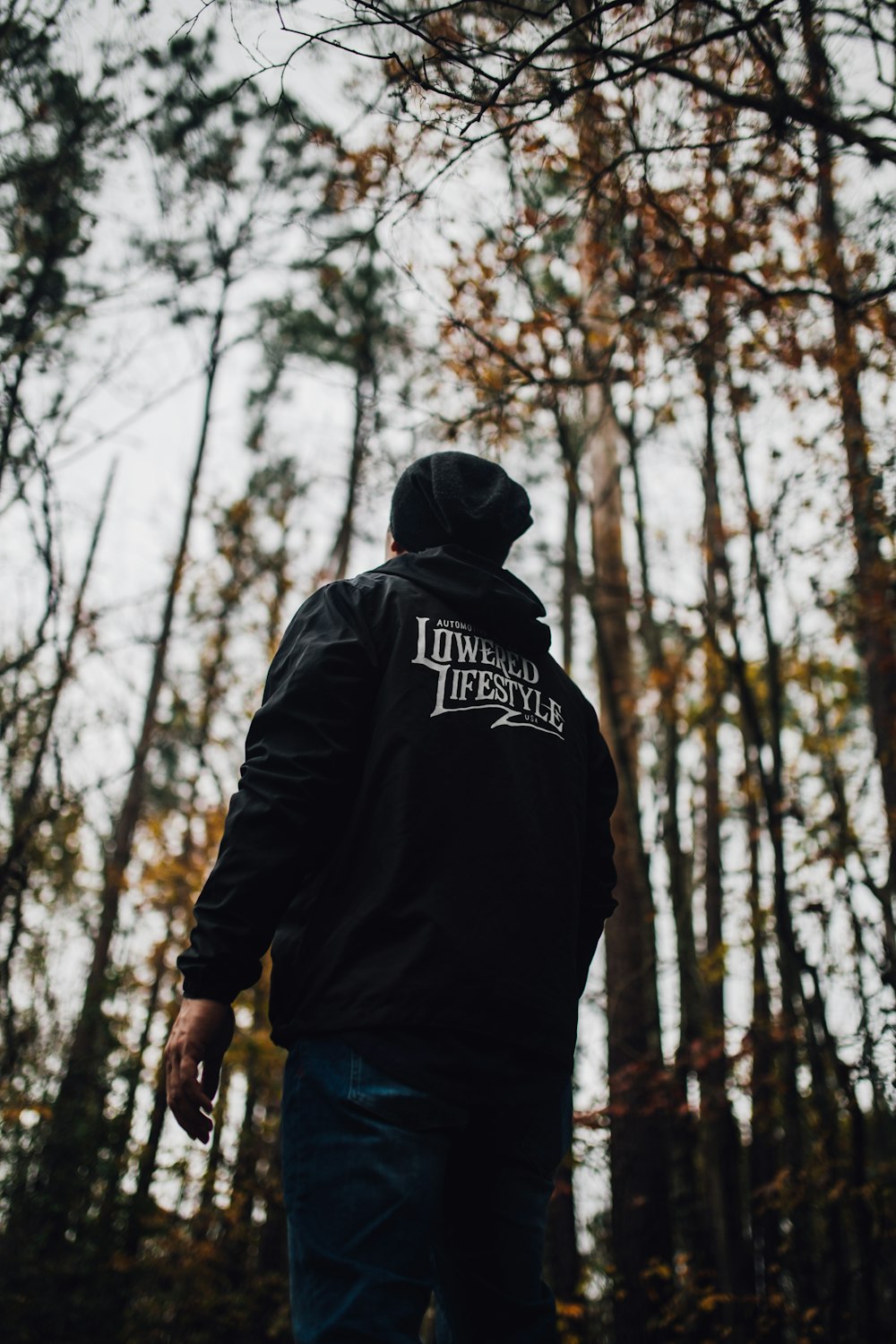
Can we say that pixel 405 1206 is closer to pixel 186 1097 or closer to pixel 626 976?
pixel 186 1097

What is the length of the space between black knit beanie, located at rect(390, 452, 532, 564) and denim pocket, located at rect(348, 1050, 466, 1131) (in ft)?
3.50

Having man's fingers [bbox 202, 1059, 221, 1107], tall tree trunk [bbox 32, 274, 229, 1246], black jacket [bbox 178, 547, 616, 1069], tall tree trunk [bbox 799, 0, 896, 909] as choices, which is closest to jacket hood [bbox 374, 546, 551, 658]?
black jacket [bbox 178, 547, 616, 1069]

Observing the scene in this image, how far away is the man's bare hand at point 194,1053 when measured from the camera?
1.38 metres

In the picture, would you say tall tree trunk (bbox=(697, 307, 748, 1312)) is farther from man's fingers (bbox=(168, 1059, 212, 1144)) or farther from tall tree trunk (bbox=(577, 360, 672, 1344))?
man's fingers (bbox=(168, 1059, 212, 1144))

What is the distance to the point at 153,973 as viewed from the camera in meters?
9.75

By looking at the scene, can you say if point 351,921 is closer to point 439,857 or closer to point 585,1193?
point 439,857

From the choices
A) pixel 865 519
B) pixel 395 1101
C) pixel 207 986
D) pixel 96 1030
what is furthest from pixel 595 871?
pixel 96 1030

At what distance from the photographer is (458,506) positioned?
1926 millimetres

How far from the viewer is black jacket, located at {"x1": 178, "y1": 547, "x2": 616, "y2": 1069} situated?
1.40 meters

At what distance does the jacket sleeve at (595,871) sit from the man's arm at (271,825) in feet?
1.94

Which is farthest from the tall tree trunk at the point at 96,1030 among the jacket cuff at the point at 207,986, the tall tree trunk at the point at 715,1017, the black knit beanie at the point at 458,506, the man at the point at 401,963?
the black knit beanie at the point at 458,506

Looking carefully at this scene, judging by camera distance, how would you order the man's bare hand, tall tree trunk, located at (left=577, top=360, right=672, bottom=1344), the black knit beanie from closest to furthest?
the man's bare hand → the black knit beanie → tall tree trunk, located at (left=577, top=360, right=672, bottom=1344)

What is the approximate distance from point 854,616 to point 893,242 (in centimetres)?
309

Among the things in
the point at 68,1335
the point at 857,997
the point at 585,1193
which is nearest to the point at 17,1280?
the point at 68,1335
